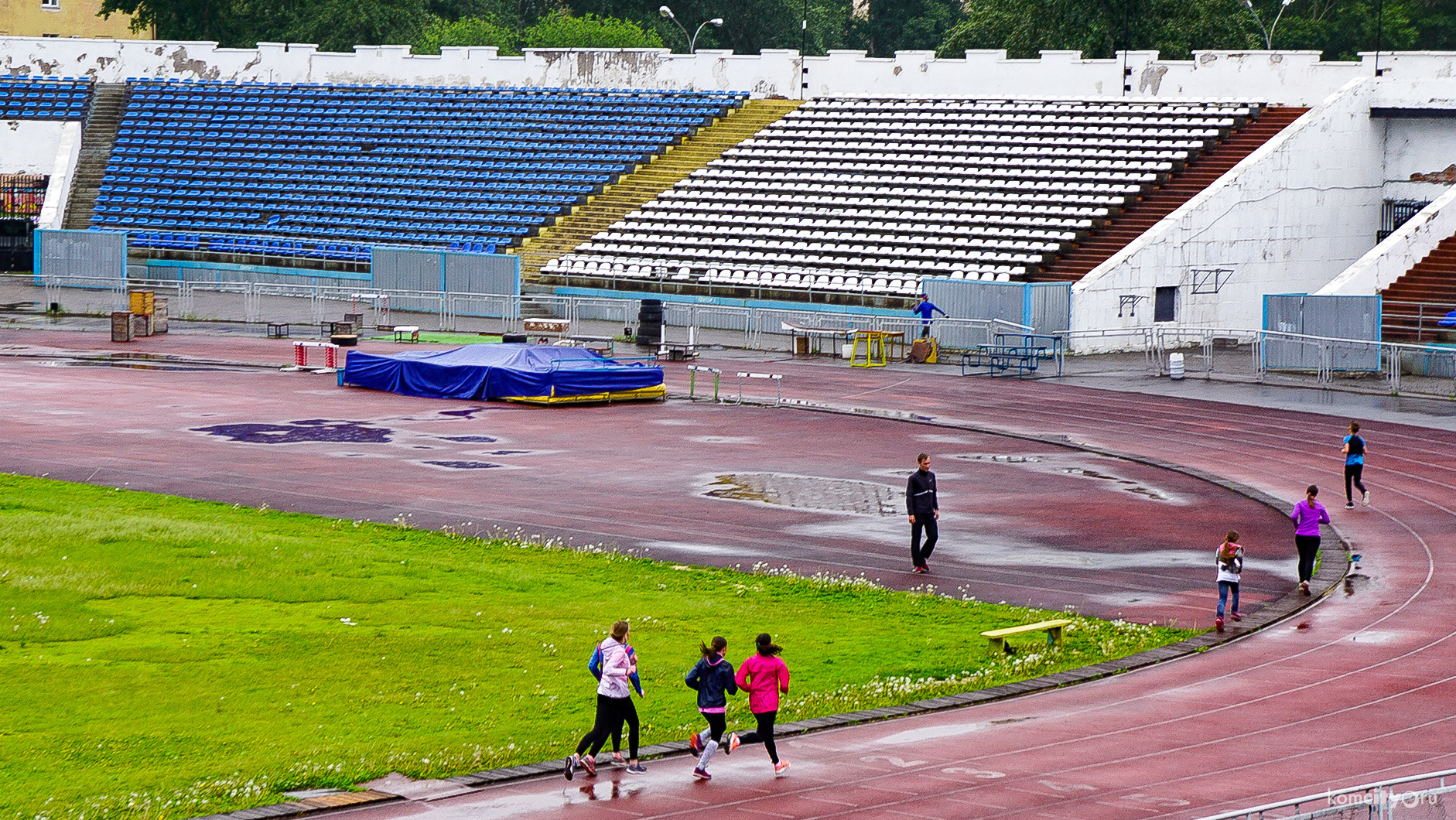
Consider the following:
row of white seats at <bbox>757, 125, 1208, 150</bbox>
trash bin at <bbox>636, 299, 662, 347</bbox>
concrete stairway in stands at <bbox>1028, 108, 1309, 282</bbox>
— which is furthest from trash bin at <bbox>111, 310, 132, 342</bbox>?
concrete stairway in stands at <bbox>1028, 108, 1309, 282</bbox>

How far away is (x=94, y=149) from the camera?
72.1 meters

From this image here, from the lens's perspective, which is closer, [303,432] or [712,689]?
[712,689]

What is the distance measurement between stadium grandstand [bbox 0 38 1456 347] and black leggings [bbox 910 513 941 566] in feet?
79.6

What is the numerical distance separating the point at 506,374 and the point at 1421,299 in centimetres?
2469

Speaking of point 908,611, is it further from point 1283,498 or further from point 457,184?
point 457,184

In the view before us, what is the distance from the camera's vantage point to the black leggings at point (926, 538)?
2395cm

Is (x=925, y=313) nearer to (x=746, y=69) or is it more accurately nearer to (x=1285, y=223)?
(x=1285, y=223)

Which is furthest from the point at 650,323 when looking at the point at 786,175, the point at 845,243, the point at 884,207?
the point at 786,175

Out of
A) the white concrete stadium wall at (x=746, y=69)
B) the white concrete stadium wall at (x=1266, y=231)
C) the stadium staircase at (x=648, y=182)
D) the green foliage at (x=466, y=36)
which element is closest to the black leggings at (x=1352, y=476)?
the white concrete stadium wall at (x=1266, y=231)

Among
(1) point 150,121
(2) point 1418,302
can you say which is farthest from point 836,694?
(1) point 150,121

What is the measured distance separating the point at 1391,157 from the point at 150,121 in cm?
4884

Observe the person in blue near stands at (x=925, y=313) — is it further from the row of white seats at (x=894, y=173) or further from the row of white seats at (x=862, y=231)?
the row of white seats at (x=894, y=173)

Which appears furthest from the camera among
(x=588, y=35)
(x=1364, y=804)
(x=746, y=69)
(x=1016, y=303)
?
(x=588, y=35)

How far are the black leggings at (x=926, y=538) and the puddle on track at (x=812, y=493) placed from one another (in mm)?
3601
